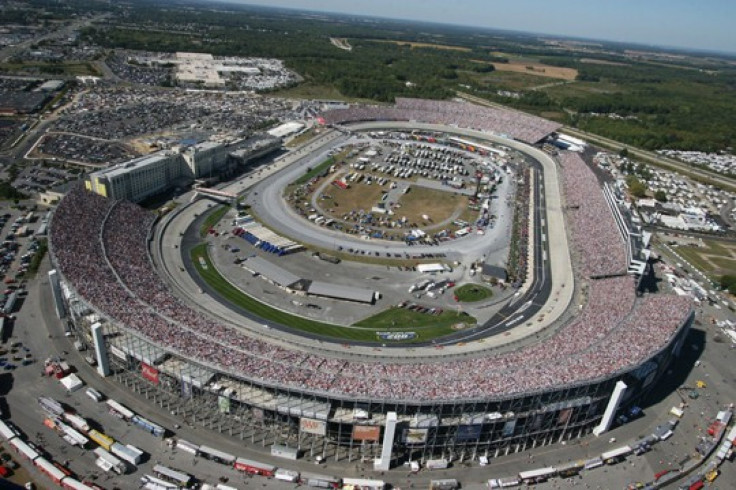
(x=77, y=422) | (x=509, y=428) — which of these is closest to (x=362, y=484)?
(x=509, y=428)

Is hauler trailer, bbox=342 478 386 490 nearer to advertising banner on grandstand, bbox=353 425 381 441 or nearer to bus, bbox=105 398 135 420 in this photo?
advertising banner on grandstand, bbox=353 425 381 441

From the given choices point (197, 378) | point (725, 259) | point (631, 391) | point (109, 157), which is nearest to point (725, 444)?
point (631, 391)

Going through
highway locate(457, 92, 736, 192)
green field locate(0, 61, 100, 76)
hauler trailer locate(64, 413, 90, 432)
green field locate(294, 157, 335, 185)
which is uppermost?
green field locate(0, 61, 100, 76)

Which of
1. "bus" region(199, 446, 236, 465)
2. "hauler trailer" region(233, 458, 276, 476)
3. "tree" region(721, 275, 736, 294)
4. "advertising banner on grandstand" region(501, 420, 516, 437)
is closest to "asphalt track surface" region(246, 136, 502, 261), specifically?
"tree" region(721, 275, 736, 294)

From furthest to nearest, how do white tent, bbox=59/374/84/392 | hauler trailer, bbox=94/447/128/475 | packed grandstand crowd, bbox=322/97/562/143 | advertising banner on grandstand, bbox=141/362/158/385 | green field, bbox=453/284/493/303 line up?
1. packed grandstand crowd, bbox=322/97/562/143
2. green field, bbox=453/284/493/303
3. white tent, bbox=59/374/84/392
4. advertising banner on grandstand, bbox=141/362/158/385
5. hauler trailer, bbox=94/447/128/475

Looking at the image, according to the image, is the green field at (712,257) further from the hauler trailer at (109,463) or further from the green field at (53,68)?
the green field at (53,68)

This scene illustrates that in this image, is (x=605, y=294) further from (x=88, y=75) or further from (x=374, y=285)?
(x=88, y=75)

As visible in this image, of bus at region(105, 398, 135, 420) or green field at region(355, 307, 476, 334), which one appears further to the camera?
green field at region(355, 307, 476, 334)
